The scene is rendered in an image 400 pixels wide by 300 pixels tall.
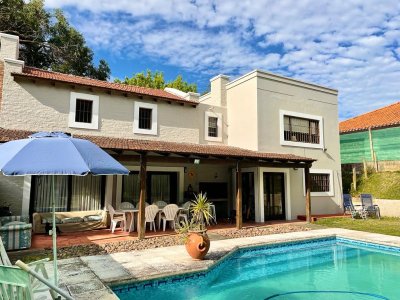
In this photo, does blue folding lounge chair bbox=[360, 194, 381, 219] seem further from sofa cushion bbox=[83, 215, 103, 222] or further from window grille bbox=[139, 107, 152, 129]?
sofa cushion bbox=[83, 215, 103, 222]

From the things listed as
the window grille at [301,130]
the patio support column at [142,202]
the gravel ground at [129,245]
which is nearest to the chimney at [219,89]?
the window grille at [301,130]

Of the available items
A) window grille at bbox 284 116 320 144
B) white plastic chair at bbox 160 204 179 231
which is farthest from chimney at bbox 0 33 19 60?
window grille at bbox 284 116 320 144

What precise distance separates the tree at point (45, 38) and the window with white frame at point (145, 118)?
16458 millimetres

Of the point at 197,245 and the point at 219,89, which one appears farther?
the point at 219,89

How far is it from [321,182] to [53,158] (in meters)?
20.1

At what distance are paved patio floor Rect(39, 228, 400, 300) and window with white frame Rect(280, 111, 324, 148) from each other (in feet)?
30.2

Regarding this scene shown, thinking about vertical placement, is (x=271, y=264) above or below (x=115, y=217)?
below

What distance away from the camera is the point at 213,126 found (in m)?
20.4

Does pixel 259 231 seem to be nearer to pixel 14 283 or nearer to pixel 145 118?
pixel 145 118

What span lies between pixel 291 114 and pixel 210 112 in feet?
18.4

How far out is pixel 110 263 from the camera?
877 cm

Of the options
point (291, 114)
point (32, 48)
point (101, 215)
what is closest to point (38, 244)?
point (101, 215)

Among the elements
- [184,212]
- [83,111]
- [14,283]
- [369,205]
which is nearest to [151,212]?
[184,212]

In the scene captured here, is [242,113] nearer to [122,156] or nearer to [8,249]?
[122,156]
